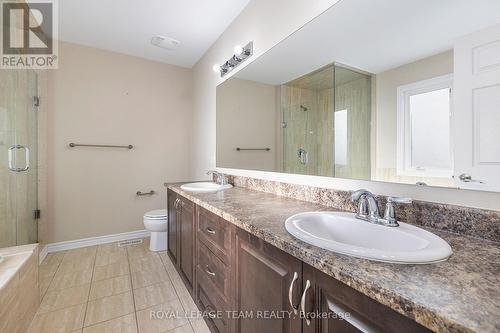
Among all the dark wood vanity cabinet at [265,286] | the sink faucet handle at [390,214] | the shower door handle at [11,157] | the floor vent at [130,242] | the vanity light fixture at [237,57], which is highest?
the vanity light fixture at [237,57]

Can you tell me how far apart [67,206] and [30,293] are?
1327 mm

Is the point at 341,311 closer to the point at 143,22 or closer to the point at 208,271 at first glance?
the point at 208,271

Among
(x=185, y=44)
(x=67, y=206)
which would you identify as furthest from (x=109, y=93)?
(x=67, y=206)

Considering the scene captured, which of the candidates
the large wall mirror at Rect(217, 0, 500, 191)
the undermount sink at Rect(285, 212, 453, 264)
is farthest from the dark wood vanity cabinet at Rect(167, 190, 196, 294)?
the undermount sink at Rect(285, 212, 453, 264)

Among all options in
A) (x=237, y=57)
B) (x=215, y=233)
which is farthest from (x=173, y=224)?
(x=237, y=57)

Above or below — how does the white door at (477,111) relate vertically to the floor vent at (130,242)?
above

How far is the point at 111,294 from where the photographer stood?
169 centimetres

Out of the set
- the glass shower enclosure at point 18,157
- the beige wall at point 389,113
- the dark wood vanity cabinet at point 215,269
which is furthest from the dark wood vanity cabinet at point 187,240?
the glass shower enclosure at point 18,157

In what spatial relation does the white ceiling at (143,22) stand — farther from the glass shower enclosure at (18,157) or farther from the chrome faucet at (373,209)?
the chrome faucet at (373,209)

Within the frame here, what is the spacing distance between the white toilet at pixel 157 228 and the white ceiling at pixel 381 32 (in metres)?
1.93

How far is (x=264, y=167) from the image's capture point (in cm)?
175

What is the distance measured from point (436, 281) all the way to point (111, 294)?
6.74 feet

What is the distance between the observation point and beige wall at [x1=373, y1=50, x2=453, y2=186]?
2.76ft

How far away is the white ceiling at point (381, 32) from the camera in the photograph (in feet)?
2.43
